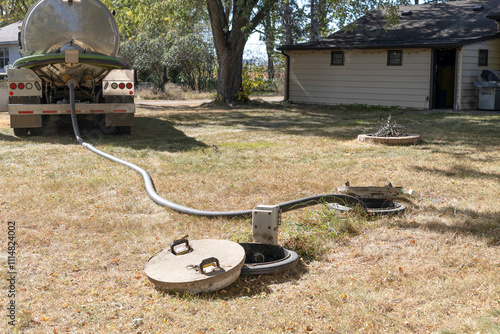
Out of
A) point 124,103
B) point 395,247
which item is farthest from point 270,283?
point 124,103

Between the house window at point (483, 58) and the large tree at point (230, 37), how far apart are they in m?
7.43

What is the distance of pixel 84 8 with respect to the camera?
10078 mm

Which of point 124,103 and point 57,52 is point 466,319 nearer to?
point 124,103

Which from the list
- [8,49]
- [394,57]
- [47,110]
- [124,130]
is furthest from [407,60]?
[8,49]

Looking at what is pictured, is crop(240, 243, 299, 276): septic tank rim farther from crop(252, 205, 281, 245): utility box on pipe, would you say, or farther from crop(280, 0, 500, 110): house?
crop(280, 0, 500, 110): house

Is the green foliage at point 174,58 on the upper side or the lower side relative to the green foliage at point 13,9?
lower

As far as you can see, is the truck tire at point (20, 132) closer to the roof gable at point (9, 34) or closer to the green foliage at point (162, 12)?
the green foliage at point (162, 12)

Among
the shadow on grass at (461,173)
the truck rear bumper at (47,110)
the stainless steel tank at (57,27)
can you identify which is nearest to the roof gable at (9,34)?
the stainless steel tank at (57,27)

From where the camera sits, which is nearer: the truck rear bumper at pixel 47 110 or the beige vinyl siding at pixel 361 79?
the truck rear bumper at pixel 47 110

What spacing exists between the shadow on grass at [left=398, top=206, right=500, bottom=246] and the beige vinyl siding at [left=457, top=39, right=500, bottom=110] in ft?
44.1

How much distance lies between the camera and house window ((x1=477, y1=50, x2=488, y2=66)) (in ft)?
58.3

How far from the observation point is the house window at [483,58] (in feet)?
58.3

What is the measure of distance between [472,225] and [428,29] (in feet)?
52.7

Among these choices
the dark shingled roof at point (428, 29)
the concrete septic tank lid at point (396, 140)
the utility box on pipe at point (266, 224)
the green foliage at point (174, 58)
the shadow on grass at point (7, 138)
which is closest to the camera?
the utility box on pipe at point (266, 224)
